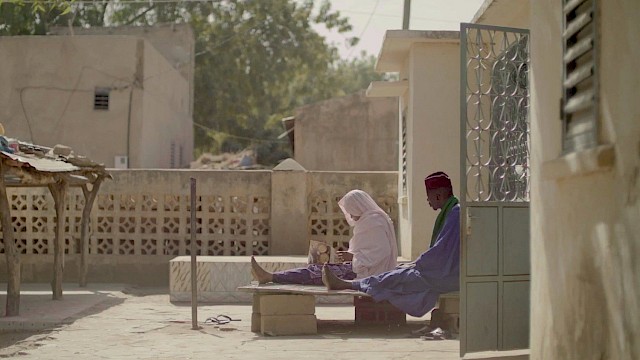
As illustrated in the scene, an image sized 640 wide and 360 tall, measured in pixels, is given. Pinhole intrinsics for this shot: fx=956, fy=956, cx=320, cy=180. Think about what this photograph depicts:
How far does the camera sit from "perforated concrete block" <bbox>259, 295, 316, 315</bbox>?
8945 mm

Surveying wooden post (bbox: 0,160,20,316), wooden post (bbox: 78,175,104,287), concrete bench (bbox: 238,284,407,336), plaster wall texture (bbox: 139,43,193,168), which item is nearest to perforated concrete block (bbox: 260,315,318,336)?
concrete bench (bbox: 238,284,407,336)

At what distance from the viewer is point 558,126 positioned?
5.31 m

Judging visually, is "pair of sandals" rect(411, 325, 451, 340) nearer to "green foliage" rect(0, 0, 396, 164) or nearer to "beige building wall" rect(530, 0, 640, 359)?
"beige building wall" rect(530, 0, 640, 359)

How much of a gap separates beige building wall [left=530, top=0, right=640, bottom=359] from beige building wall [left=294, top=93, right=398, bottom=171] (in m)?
16.4

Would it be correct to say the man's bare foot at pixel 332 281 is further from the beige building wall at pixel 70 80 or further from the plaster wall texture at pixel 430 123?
the beige building wall at pixel 70 80

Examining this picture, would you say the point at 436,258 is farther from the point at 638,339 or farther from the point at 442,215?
the point at 638,339

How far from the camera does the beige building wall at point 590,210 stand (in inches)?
164

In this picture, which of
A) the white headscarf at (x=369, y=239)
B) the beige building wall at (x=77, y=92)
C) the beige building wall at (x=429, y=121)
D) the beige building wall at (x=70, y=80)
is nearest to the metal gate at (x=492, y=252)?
the white headscarf at (x=369, y=239)

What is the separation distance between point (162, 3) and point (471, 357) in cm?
2878

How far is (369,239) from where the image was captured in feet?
31.5

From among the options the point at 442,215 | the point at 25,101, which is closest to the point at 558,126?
the point at 442,215

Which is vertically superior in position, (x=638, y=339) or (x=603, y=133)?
(x=603, y=133)

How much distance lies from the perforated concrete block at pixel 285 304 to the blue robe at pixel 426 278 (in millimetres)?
598

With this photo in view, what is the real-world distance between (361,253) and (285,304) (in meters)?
1.06
